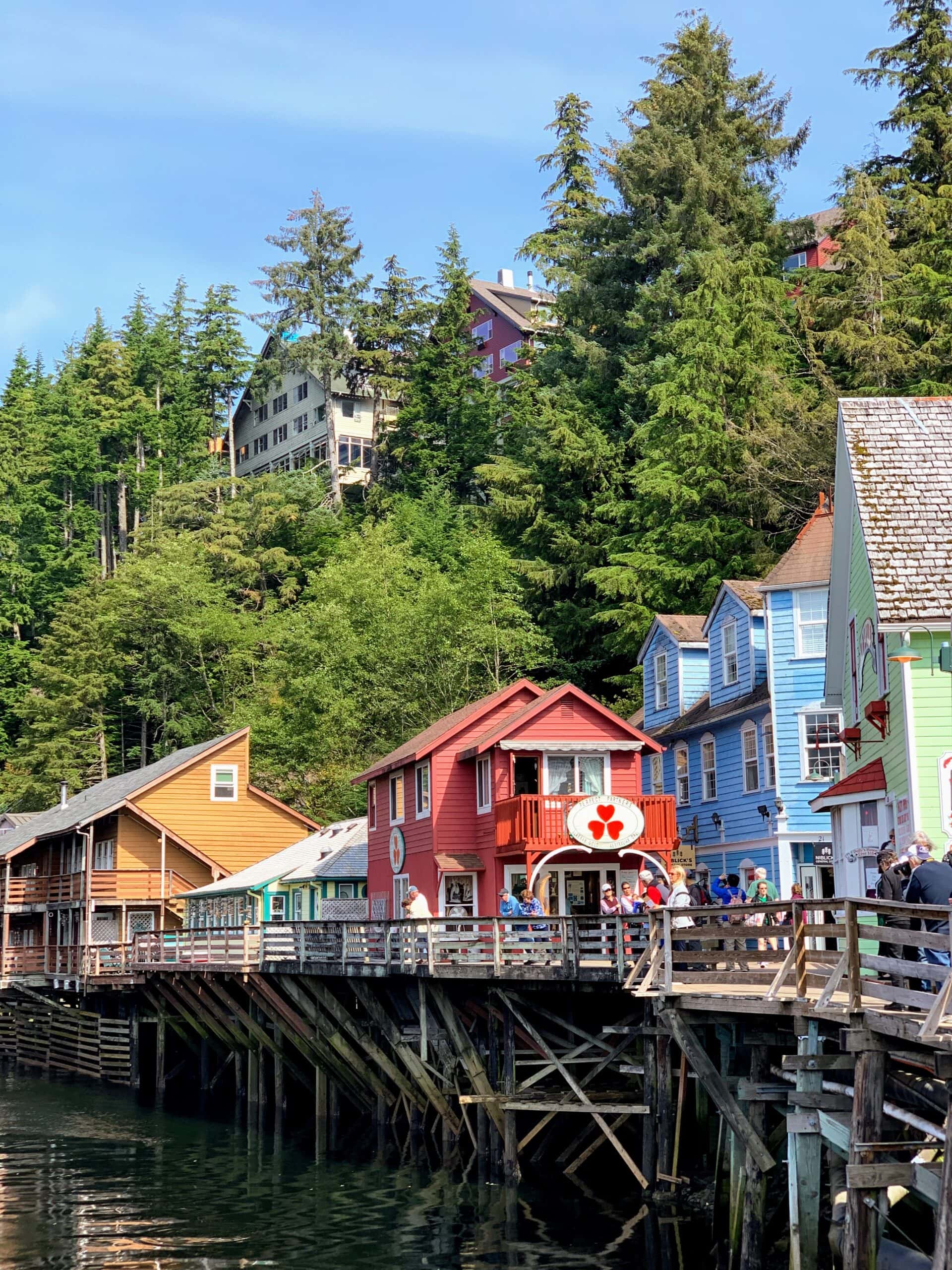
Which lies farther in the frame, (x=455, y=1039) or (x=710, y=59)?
(x=710, y=59)

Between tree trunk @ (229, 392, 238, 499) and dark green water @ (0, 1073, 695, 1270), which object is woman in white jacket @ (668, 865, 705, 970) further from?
tree trunk @ (229, 392, 238, 499)

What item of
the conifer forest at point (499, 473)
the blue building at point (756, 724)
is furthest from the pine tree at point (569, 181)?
the blue building at point (756, 724)

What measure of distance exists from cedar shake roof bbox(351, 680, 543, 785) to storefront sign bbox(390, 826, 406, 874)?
157cm

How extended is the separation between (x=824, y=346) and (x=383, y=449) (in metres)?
29.6

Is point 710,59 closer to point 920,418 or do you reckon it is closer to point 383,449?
point 383,449

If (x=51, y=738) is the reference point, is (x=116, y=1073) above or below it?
below

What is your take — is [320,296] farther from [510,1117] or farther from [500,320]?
[510,1117]

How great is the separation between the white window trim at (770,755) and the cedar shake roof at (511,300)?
172ft

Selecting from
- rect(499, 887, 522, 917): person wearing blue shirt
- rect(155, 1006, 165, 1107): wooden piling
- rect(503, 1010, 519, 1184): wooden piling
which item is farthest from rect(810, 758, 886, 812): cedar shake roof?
rect(155, 1006, 165, 1107): wooden piling

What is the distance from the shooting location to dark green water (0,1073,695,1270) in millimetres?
18625

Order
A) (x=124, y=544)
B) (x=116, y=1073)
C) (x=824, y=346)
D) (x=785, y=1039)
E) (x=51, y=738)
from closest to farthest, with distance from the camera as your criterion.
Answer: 1. (x=785, y=1039)
2. (x=116, y=1073)
3. (x=824, y=346)
4. (x=51, y=738)
5. (x=124, y=544)

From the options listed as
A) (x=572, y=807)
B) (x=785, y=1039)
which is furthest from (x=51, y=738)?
(x=785, y=1039)

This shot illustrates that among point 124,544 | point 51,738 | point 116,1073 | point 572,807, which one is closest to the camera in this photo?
point 572,807

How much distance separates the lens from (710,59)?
6106cm
